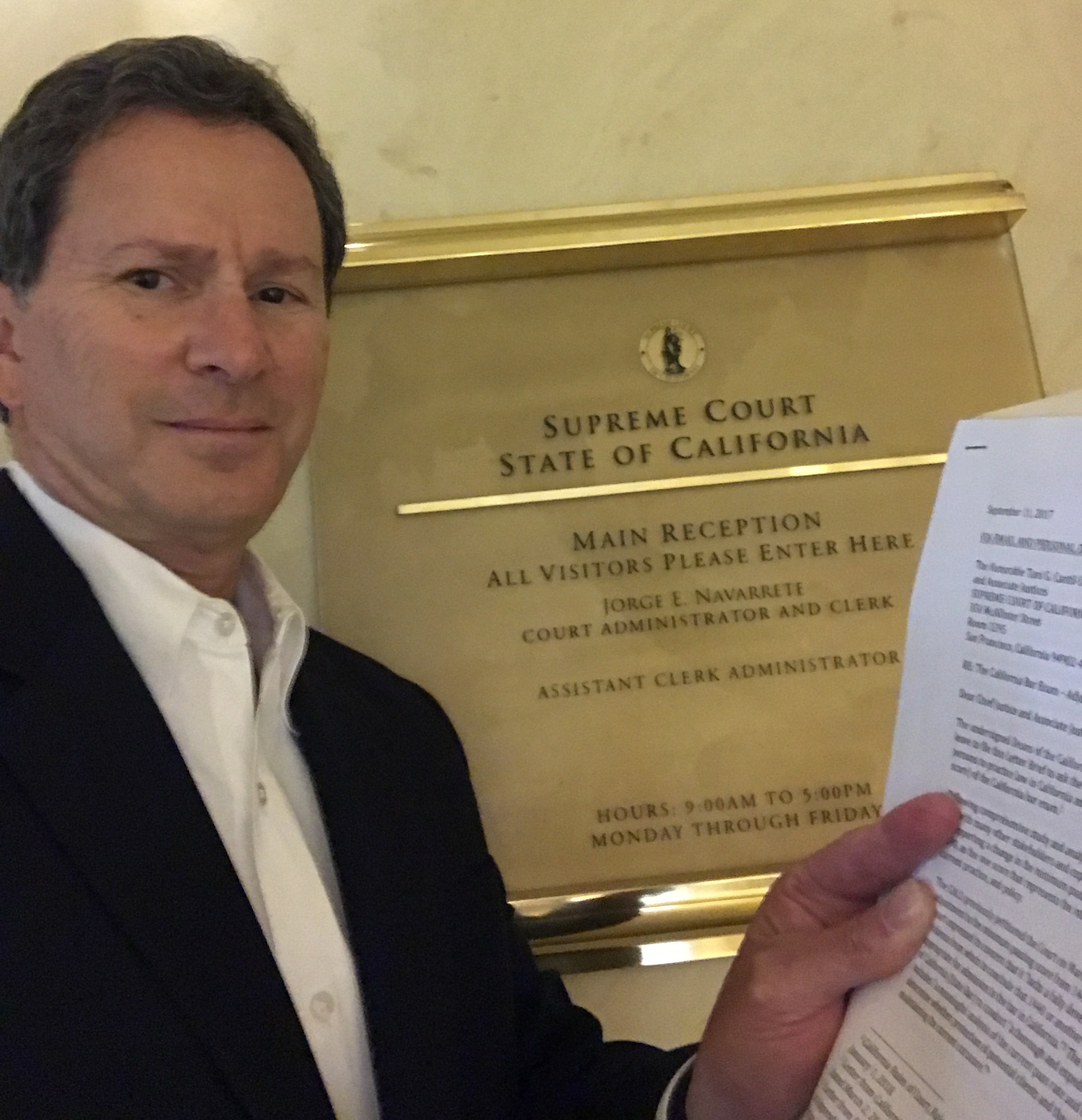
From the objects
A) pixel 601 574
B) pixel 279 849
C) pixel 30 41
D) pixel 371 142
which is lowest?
pixel 279 849

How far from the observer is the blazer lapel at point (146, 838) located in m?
0.45

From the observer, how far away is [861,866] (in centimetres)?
44

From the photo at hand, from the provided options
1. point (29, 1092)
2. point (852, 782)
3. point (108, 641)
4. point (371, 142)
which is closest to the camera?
point (29, 1092)

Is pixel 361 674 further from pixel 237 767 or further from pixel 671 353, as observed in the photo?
pixel 671 353

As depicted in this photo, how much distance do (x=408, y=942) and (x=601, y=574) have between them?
38 cm

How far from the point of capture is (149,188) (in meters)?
0.55

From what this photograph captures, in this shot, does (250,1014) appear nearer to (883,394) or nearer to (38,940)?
(38,940)

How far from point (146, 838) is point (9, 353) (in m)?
0.37

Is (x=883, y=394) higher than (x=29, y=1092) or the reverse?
higher

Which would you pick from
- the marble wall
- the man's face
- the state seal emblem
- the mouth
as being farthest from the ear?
the state seal emblem

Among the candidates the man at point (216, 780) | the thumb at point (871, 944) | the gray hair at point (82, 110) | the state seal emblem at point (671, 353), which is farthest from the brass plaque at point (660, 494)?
the thumb at point (871, 944)

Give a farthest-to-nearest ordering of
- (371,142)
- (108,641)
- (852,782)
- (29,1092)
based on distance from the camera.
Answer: (371,142), (852,782), (108,641), (29,1092)

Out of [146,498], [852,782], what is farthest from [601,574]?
[146,498]

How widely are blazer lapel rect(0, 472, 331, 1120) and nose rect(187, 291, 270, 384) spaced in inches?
7.5
